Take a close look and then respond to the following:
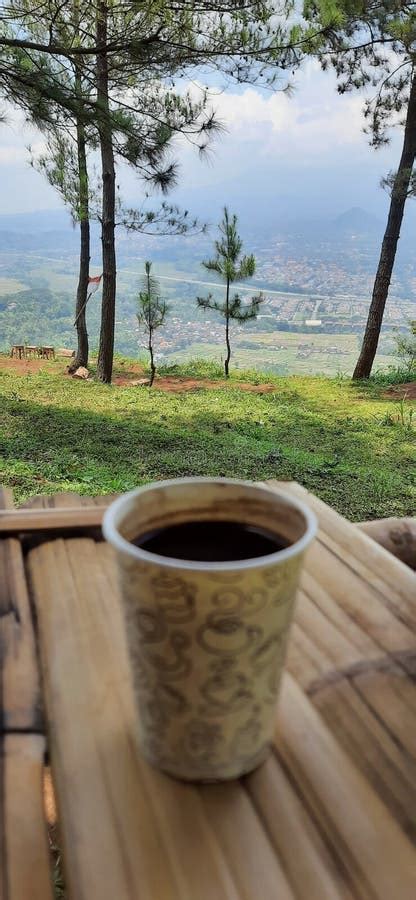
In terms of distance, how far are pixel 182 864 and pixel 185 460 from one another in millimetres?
3012

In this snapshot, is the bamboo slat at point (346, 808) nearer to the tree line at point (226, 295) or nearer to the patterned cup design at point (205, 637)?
the patterned cup design at point (205, 637)

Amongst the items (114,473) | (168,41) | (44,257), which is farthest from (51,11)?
(44,257)

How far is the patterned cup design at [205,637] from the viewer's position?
25cm

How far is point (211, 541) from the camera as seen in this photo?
12.4 inches

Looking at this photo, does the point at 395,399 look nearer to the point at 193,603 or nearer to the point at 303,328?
the point at 193,603

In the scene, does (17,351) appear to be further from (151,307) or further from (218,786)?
(218,786)

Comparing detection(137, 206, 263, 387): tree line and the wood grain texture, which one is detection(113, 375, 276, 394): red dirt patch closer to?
detection(137, 206, 263, 387): tree line

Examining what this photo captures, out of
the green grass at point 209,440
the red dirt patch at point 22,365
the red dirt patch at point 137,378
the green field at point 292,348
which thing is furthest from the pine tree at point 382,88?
the green field at point 292,348

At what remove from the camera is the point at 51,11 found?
2.53 m

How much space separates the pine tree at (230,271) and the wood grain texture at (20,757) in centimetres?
643

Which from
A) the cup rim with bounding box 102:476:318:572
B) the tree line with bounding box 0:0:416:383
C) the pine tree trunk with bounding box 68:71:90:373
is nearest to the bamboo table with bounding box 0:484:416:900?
the cup rim with bounding box 102:476:318:572

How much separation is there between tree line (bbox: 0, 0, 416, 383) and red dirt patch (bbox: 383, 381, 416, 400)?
1.67ft

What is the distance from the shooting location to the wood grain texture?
26 centimetres

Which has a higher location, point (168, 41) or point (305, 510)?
point (168, 41)
